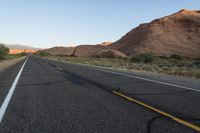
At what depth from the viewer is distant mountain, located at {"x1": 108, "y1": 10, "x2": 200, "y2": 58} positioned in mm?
86000

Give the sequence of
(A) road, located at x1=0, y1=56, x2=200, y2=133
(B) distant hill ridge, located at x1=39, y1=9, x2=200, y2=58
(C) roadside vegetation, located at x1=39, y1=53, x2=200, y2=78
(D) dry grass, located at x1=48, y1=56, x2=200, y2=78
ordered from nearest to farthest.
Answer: (A) road, located at x1=0, y1=56, x2=200, y2=133
(D) dry grass, located at x1=48, y1=56, x2=200, y2=78
(C) roadside vegetation, located at x1=39, y1=53, x2=200, y2=78
(B) distant hill ridge, located at x1=39, y1=9, x2=200, y2=58

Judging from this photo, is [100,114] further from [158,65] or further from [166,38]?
[166,38]

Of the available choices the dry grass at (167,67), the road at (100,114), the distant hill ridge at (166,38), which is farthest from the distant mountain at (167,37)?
the road at (100,114)

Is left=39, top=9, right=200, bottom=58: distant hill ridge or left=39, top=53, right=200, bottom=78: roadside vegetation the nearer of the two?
left=39, top=53, right=200, bottom=78: roadside vegetation

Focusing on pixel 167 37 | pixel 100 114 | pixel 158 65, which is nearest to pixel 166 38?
pixel 167 37

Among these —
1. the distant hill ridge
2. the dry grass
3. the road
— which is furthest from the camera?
the distant hill ridge

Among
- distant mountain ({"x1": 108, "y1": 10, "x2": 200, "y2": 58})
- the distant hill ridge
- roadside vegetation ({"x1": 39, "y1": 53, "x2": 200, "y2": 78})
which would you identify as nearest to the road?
roadside vegetation ({"x1": 39, "y1": 53, "x2": 200, "y2": 78})

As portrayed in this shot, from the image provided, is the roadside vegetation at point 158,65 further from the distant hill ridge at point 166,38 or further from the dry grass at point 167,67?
the distant hill ridge at point 166,38

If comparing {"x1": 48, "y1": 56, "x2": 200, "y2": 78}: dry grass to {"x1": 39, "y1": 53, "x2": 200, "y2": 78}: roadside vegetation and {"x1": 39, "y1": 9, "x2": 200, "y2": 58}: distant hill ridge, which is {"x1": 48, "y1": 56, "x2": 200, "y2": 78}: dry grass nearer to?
Result: {"x1": 39, "y1": 53, "x2": 200, "y2": 78}: roadside vegetation

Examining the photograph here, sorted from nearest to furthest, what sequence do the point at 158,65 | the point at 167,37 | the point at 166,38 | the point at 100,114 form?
the point at 100,114 → the point at 158,65 → the point at 166,38 → the point at 167,37

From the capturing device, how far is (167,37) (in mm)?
95312

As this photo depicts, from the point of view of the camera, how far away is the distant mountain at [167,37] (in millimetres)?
86000

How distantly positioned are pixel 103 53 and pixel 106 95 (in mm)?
91778

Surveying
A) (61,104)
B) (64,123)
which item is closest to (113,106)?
(61,104)
